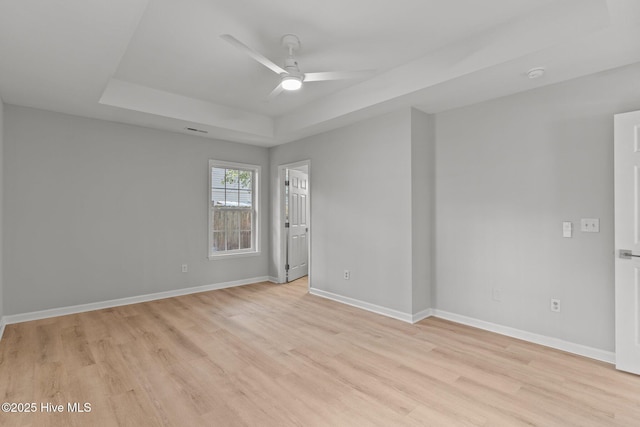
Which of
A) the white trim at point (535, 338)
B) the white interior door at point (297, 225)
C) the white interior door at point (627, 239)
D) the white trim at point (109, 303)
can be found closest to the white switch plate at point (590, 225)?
the white interior door at point (627, 239)

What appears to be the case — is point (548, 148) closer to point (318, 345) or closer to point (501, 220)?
point (501, 220)

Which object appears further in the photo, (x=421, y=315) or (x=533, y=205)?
(x=421, y=315)

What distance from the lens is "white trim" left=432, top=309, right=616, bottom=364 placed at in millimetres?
2771

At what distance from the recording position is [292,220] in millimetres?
5891

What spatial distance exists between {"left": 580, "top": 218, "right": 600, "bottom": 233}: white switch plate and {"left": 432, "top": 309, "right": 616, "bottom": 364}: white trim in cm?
101

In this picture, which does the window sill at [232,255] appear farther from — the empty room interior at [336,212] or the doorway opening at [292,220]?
the doorway opening at [292,220]

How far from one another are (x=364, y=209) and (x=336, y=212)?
52cm

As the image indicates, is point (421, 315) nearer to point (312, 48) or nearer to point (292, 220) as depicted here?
point (292, 220)

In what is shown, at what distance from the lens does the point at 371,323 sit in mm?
3691

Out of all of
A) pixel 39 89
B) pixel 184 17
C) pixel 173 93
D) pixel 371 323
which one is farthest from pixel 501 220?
pixel 39 89

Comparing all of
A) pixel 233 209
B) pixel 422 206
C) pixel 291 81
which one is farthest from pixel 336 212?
pixel 291 81

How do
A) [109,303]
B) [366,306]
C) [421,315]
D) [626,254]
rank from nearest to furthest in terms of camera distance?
[626,254] < [421,315] < [366,306] < [109,303]

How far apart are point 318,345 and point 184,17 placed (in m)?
2.98

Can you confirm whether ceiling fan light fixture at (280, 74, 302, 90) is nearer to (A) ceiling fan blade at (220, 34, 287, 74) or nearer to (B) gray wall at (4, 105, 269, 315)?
(A) ceiling fan blade at (220, 34, 287, 74)
